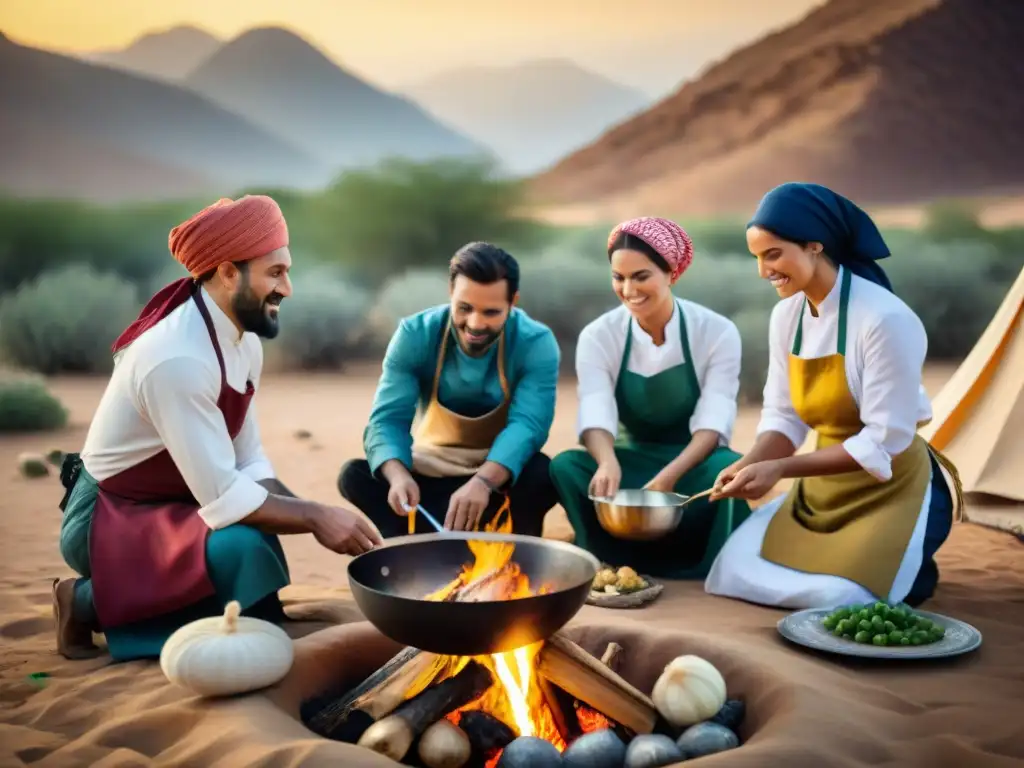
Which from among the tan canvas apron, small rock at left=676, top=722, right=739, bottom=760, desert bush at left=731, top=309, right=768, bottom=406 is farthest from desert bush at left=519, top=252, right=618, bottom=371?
small rock at left=676, top=722, right=739, bottom=760

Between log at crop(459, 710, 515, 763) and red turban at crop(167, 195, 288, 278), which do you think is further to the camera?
red turban at crop(167, 195, 288, 278)

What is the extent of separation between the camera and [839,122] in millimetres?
21297

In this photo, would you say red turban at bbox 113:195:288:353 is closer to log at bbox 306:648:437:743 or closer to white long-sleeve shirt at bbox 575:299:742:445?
log at bbox 306:648:437:743

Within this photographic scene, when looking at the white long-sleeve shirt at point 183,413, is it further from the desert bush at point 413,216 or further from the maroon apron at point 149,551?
the desert bush at point 413,216

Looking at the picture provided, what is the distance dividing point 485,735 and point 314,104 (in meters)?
18.0

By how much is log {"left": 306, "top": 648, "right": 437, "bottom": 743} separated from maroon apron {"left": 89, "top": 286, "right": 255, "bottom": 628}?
590mm

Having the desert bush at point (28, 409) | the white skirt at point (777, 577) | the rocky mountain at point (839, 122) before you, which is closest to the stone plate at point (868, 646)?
the white skirt at point (777, 577)

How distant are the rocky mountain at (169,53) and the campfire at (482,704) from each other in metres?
16.1

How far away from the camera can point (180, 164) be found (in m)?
17.3

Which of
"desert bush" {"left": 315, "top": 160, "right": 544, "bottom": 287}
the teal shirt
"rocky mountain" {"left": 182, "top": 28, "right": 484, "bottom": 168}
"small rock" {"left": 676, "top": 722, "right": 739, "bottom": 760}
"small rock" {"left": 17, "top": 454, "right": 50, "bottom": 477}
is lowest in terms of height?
"small rock" {"left": 17, "top": 454, "right": 50, "bottom": 477}

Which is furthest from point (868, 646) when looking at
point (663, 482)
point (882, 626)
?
point (663, 482)

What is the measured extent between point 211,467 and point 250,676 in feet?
1.86

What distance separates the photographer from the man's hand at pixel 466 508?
11.3 feet

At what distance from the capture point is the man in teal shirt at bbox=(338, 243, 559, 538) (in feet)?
12.5
